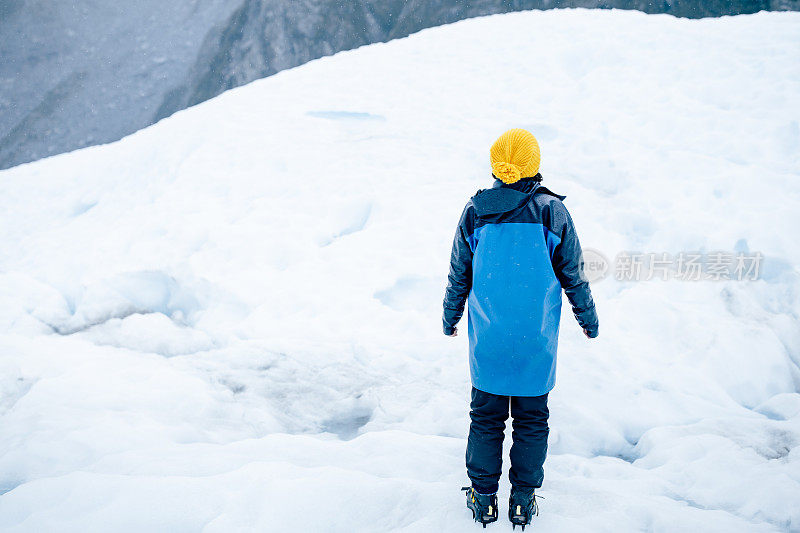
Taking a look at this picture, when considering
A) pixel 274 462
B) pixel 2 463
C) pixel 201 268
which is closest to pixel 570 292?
pixel 274 462

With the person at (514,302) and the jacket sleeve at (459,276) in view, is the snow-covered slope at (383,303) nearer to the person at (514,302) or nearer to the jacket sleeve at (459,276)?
the person at (514,302)

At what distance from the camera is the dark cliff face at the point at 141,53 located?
161ft

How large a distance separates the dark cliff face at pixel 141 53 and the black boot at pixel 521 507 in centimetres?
5232

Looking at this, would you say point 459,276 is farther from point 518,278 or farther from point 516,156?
point 516,156

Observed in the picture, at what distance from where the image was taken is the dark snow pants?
2.15m

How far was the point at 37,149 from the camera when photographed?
4838 cm

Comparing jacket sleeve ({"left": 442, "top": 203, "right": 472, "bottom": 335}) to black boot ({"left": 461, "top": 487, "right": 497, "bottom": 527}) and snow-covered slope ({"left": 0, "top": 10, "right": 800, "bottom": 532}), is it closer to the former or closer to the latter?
black boot ({"left": 461, "top": 487, "right": 497, "bottom": 527})

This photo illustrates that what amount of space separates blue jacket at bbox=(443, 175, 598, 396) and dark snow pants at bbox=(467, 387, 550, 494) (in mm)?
84

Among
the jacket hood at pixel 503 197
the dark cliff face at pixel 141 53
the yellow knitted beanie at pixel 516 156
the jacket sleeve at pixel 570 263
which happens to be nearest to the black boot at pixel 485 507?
the jacket sleeve at pixel 570 263

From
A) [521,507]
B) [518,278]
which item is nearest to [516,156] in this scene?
[518,278]

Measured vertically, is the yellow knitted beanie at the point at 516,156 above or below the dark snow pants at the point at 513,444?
above

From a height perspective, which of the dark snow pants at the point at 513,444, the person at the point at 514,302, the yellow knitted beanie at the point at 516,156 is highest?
the yellow knitted beanie at the point at 516,156

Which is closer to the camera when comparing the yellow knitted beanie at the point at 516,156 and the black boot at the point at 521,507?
the yellow knitted beanie at the point at 516,156

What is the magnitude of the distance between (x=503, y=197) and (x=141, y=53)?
201 feet
